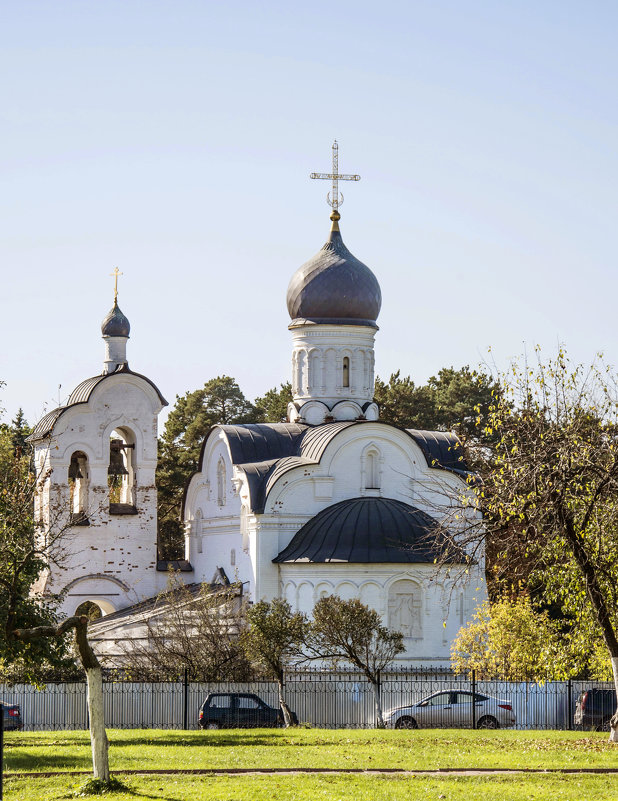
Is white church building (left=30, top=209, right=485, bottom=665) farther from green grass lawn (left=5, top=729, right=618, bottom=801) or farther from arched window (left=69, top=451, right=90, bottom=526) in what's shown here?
green grass lawn (left=5, top=729, right=618, bottom=801)

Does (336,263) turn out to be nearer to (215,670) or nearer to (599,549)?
(215,670)

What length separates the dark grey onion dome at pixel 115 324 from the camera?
40781 mm

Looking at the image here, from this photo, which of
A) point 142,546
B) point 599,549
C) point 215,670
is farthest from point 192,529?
point 599,549

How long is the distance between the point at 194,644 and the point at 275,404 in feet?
83.9

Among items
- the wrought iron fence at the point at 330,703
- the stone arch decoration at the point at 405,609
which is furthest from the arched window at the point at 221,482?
the wrought iron fence at the point at 330,703

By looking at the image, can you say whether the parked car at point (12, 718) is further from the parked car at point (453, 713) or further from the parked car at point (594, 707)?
the parked car at point (594, 707)

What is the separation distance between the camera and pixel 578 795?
14297 millimetres

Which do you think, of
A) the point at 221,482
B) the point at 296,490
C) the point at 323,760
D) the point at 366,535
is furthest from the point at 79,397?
the point at 323,760

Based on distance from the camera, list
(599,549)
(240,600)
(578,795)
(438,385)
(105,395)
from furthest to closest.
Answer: (438,385)
(105,395)
(240,600)
(599,549)
(578,795)

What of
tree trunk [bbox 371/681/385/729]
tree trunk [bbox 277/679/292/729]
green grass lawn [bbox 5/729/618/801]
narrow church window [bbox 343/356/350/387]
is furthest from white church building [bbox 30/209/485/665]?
green grass lawn [bbox 5/729/618/801]

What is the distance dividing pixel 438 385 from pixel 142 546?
66.0ft

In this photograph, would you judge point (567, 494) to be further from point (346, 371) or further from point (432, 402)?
point (432, 402)

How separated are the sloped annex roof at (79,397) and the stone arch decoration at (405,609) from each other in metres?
10.5

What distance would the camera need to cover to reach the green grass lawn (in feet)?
47.5
